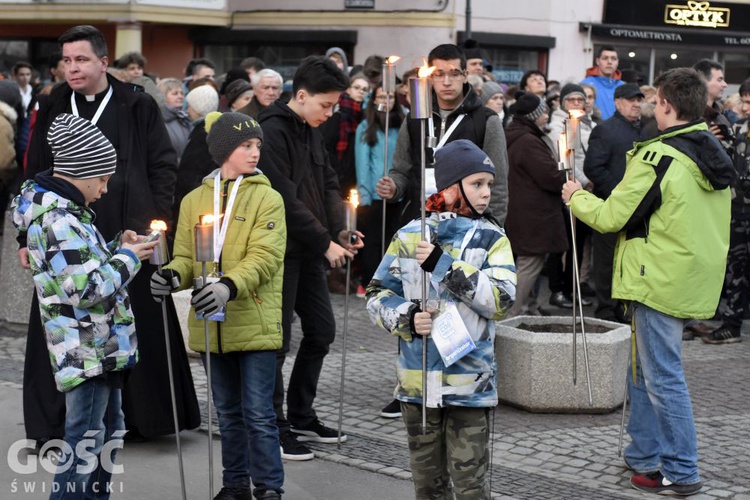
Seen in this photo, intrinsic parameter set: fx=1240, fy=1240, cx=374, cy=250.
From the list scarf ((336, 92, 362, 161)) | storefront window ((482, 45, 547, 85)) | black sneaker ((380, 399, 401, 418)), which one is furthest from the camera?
storefront window ((482, 45, 547, 85))

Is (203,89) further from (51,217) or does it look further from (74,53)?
(51,217)

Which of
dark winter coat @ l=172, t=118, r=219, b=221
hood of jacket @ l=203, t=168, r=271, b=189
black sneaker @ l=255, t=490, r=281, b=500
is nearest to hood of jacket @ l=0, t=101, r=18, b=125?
dark winter coat @ l=172, t=118, r=219, b=221

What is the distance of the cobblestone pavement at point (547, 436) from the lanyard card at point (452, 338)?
1.19m

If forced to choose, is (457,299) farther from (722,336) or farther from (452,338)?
(722,336)

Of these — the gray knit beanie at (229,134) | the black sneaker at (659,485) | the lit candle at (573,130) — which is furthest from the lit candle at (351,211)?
the black sneaker at (659,485)

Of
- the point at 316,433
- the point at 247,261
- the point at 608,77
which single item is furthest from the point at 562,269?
the point at 247,261

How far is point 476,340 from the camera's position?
4.83m

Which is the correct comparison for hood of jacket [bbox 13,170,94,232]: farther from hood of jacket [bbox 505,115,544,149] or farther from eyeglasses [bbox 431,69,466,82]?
hood of jacket [bbox 505,115,544,149]

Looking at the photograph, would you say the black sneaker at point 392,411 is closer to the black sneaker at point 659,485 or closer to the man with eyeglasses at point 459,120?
the man with eyeglasses at point 459,120

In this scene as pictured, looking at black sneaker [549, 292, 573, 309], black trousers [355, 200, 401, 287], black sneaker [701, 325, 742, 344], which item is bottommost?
black sneaker [701, 325, 742, 344]

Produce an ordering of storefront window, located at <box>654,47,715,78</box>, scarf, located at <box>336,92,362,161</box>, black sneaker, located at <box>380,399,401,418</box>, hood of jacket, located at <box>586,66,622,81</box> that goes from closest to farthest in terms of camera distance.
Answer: black sneaker, located at <box>380,399,401,418</box>
scarf, located at <box>336,92,362,161</box>
hood of jacket, located at <box>586,66,622,81</box>
storefront window, located at <box>654,47,715,78</box>

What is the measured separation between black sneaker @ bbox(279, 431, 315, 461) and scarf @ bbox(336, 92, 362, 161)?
5.40 metres

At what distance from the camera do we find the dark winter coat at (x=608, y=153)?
32.9 ft

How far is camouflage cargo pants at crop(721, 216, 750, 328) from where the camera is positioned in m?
10.1
